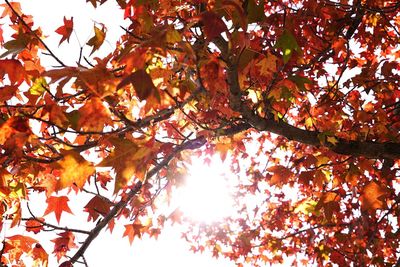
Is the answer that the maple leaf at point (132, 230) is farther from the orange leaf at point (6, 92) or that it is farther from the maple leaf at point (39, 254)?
the orange leaf at point (6, 92)

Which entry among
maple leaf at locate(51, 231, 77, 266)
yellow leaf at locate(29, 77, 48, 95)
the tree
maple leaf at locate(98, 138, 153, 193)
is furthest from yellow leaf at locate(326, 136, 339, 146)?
maple leaf at locate(51, 231, 77, 266)

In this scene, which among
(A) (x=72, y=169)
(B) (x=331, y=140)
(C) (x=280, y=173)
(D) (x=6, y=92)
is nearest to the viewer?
(A) (x=72, y=169)

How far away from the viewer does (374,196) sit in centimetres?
290

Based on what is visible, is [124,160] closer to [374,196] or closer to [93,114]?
[93,114]

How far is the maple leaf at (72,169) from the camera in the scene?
1.96 meters

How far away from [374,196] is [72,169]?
94.4 inches

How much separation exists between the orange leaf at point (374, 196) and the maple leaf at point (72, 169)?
226cm

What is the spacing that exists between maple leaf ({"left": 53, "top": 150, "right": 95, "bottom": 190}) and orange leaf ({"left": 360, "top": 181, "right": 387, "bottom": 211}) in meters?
2.26

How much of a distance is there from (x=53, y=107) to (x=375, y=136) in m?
3.49

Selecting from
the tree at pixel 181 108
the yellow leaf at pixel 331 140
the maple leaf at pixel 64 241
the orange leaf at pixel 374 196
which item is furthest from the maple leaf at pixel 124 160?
the orange leaf at pixel 374 196

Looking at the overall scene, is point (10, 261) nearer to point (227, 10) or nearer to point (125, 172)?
point (125, 172)

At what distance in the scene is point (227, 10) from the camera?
1943mm

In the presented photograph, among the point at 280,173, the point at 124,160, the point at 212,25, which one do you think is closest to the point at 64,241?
the point at 124,160

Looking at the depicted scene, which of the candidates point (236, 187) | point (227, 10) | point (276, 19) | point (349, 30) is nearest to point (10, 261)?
point (227, 10)
